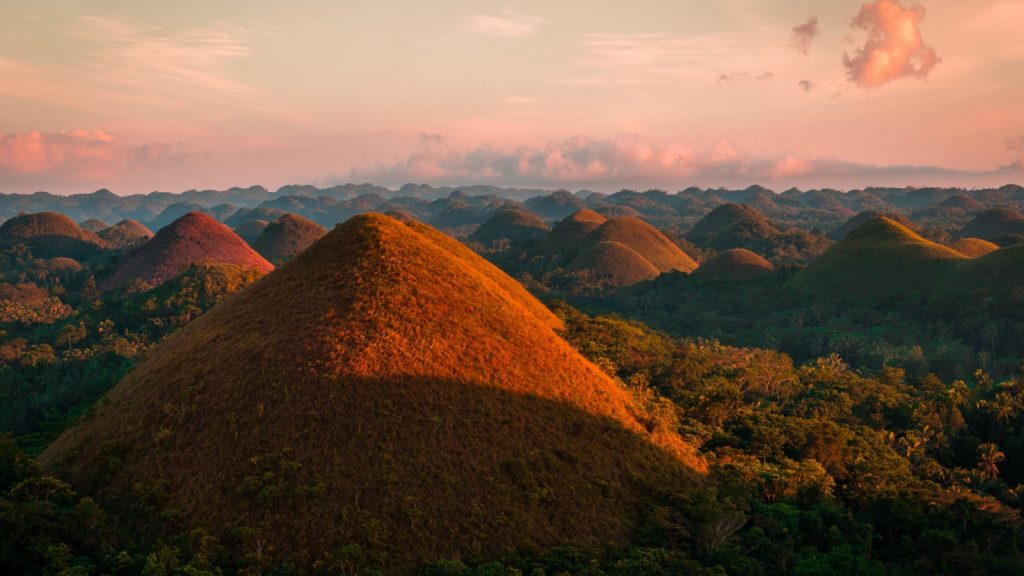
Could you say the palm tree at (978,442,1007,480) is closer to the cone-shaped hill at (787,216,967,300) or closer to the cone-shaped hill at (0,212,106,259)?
the cone-shaped hill at (787,216,967,300)

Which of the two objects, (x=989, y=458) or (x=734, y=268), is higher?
(x=734, y=268)

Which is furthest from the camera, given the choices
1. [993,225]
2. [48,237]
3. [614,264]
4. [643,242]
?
[993,225]

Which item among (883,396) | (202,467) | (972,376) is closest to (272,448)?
(202,467)

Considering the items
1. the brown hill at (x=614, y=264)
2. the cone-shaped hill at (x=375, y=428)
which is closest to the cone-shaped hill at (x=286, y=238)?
the brown hill at (x=614, y=264)

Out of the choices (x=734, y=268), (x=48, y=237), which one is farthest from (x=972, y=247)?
(x=48, y=237)

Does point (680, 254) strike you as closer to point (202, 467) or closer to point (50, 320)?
point (50, 320)

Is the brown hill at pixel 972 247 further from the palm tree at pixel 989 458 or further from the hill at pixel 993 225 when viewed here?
the palm tree at pixel 989 458

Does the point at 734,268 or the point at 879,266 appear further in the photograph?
the point at 734,268

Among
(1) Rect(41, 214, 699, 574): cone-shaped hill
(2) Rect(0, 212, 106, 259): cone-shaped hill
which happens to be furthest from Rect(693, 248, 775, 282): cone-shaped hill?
(2) Rect(0, 212, 106, 259): cone-shaped hill

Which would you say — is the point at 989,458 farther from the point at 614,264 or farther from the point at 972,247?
the point at 614,264
